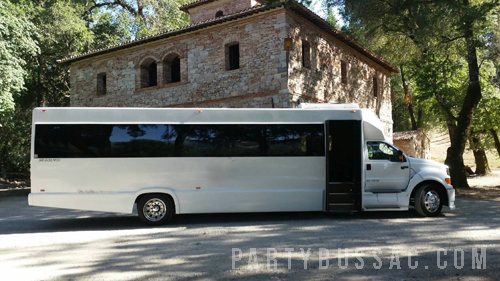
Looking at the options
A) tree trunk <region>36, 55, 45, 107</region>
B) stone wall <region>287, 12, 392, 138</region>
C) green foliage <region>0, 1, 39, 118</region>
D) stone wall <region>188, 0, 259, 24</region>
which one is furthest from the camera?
stone wall <region>188, 0, 259, 24</region>

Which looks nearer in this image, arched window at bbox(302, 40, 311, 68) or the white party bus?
the white party bus

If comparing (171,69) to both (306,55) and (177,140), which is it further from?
(177,140)

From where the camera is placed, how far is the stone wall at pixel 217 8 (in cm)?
2247

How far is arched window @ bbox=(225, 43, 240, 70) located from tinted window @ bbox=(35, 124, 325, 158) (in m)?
8.99

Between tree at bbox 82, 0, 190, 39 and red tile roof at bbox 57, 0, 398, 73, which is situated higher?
tree at bbox 82, 0, 190, 39

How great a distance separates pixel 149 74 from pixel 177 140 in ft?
→ 42.4

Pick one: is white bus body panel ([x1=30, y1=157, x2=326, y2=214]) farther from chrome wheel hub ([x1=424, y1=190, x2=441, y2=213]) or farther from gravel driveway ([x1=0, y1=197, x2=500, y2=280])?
chrome wheel hub ([x1=424, y1=190, x2=441, y2=213])

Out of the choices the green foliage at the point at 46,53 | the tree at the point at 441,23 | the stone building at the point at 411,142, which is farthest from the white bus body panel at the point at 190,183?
the stone building at the point at 411,142

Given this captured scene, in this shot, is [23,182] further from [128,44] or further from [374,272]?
[374,272]

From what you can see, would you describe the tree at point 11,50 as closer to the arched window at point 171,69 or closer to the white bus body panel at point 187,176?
the arched window at point 171,69

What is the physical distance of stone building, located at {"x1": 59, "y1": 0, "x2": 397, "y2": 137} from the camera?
49.6ft

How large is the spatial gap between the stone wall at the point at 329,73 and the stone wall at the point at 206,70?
81 centimetres

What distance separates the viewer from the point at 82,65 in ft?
70.0

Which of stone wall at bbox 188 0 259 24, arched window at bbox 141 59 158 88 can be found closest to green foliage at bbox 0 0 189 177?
stone wall at bbox 188 0 259 24
